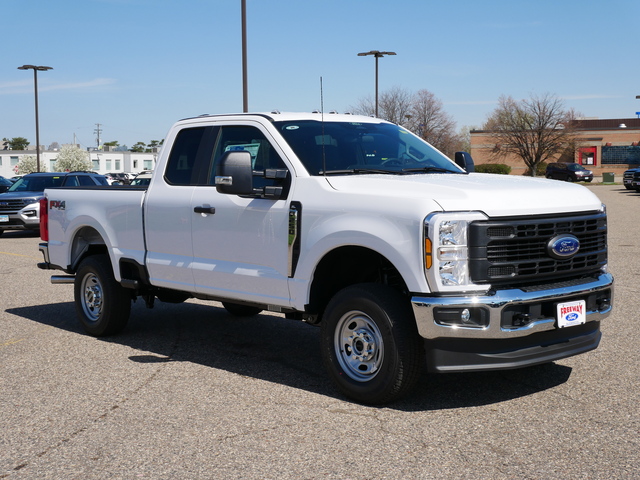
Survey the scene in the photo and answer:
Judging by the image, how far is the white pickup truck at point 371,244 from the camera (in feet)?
17.1

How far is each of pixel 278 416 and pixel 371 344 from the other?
2.72 ft

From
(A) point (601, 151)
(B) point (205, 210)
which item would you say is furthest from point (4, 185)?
(A) point (601, 151)

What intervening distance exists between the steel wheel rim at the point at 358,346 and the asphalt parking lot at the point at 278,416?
0.26 m

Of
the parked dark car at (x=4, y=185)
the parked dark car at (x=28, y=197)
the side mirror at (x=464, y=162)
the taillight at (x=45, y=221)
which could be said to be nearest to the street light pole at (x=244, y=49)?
the parked dark car at (x=28, y=197)

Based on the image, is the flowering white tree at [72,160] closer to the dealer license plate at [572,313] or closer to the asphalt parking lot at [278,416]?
the asphalt parking lot at [278,416]

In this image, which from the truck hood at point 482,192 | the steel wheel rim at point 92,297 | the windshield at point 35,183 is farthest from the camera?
the windshield at point 35,183

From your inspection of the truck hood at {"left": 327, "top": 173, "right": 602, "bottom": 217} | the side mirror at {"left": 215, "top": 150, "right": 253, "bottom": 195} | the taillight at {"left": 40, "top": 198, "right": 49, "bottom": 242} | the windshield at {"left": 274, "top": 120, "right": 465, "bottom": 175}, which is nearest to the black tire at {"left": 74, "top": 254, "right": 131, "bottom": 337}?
the taillight at {"left": 40, "top": 198, "right": 49, "bottom": 242}

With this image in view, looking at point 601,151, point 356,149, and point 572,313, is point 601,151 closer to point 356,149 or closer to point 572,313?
point 356,149

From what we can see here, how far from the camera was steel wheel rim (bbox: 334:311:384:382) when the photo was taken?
5.65 metres

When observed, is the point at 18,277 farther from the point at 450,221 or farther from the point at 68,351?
the point at 450,221

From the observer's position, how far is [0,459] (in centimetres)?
472

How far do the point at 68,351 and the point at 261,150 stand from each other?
2.77 metres

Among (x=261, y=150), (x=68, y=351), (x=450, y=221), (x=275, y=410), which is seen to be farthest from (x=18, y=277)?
(x=450, y=221)

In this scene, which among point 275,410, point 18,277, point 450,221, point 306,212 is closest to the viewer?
point 450,221
